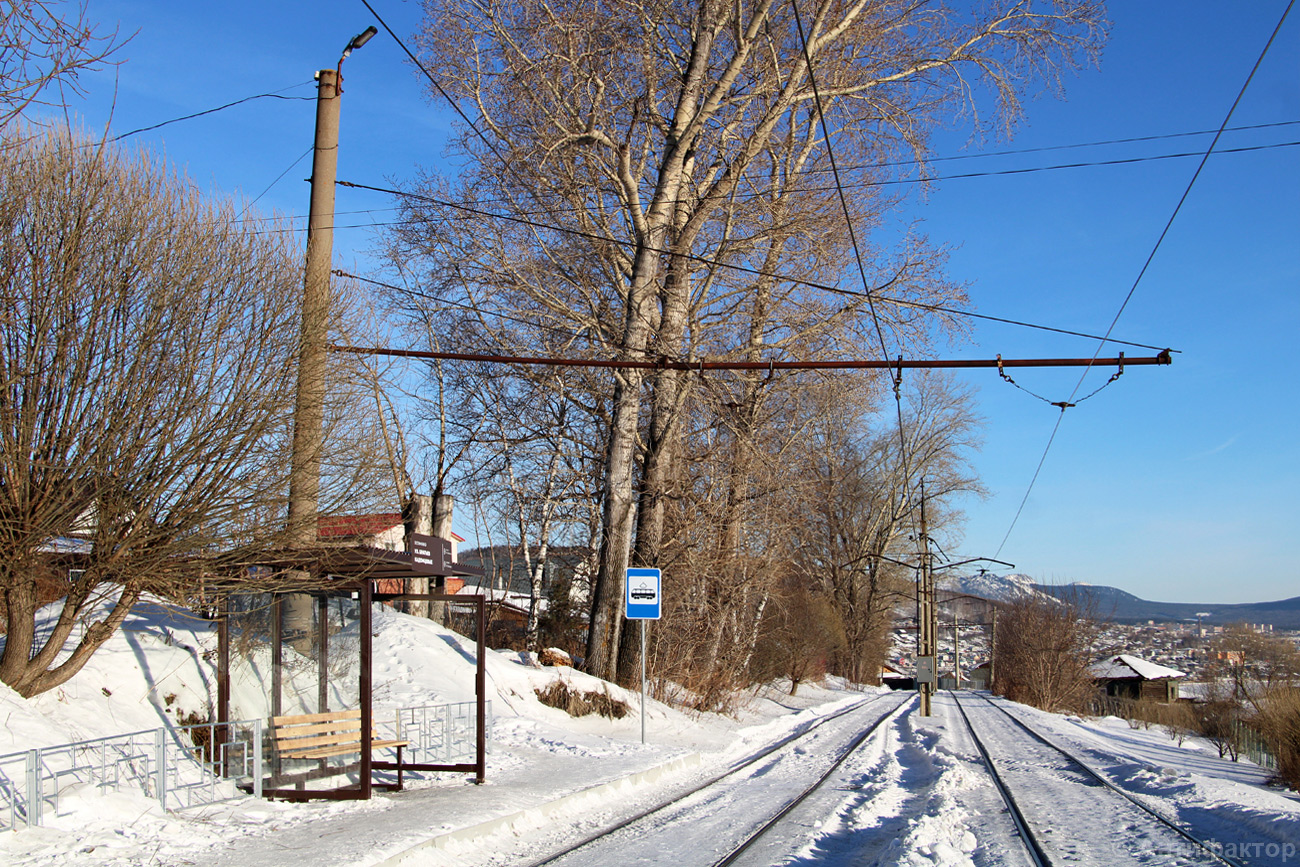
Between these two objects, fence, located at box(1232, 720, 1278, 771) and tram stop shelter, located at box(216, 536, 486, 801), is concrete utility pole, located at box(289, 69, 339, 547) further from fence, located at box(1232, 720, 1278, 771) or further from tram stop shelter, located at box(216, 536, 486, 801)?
fence, located at box(1232, 720, 1278, 771)

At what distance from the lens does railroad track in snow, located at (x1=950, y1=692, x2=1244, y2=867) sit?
7.89m

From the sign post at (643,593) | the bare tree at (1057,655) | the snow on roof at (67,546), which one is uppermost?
the snow on roof at (67,546)

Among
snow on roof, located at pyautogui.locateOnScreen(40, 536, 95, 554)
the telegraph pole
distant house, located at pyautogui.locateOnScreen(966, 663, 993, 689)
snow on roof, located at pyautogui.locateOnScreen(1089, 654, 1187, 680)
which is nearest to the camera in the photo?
snow on roof, located at pyautogui.locateOnScreen(40, 536, 95, 554)

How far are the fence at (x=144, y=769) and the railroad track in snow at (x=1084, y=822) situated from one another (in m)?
7.20

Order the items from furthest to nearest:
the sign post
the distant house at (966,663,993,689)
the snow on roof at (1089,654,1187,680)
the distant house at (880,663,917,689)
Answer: the distant house at (966,663,993,689), the distant house at (880,663,917,689), the snow on roof at (1089,654,1187,680), the sign post

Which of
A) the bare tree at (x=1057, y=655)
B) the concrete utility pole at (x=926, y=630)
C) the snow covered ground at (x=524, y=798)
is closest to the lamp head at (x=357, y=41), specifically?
the snow covered ground at (x=524, y=798)

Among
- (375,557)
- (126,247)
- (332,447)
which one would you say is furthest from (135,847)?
(126,247)

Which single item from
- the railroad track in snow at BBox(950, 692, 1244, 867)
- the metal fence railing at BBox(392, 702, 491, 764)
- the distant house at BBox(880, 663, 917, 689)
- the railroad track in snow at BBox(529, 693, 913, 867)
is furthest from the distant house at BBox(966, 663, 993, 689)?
the metal fence railing at BBox(392, 702, 491, 764)

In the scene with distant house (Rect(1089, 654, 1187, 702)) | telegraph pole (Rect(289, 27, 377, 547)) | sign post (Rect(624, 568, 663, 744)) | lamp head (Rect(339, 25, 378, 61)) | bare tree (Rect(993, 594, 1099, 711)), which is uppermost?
lamp head (Rect(339, 25, 378, 61))

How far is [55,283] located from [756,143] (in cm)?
1576

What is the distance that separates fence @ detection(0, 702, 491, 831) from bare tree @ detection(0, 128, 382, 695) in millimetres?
1179

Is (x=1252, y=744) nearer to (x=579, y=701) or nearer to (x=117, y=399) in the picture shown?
(x=579, y=701)

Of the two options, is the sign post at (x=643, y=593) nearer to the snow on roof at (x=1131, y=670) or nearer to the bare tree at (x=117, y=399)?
the bare tree at (x=117, y=399)

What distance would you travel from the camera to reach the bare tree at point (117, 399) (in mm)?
8031
